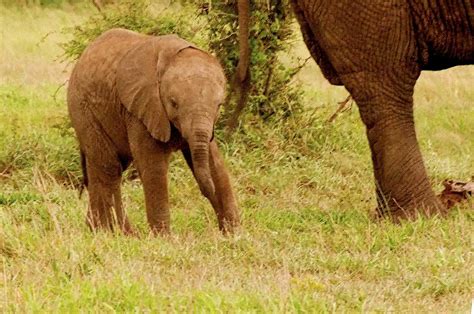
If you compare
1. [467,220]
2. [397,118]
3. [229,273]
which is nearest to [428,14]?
[397,118]

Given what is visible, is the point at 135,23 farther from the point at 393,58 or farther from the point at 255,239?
the point at 255,239

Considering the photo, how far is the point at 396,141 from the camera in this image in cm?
721

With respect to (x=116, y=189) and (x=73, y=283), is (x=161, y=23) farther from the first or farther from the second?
(x=73, y=283)

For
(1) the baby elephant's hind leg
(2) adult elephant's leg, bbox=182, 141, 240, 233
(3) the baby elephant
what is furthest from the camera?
(1) the baby elephant's hind leg

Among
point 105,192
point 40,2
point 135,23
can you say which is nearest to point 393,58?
point 105,192

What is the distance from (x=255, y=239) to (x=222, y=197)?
1.52 feet

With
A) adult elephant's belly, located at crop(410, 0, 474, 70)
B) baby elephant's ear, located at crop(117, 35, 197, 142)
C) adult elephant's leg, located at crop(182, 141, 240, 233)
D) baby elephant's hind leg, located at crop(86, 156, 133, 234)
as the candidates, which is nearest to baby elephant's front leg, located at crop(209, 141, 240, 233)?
adult elephant's leg, located at crop(182, 141, 240, 233)

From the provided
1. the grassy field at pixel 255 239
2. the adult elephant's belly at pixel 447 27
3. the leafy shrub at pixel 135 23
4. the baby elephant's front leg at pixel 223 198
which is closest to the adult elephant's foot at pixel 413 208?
the grassy field at pixel 255 239

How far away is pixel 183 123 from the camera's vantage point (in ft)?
A: 19.8

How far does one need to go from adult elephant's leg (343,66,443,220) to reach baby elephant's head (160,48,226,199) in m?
1.39

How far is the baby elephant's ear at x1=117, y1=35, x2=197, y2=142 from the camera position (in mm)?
6238

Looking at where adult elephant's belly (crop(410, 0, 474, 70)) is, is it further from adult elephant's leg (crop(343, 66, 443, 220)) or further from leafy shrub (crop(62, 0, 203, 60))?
leafy shrub (crop(62, 0, 203, 60))

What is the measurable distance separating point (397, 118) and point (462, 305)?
2539 mm

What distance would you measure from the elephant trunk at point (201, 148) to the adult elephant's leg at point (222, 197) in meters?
0.50
